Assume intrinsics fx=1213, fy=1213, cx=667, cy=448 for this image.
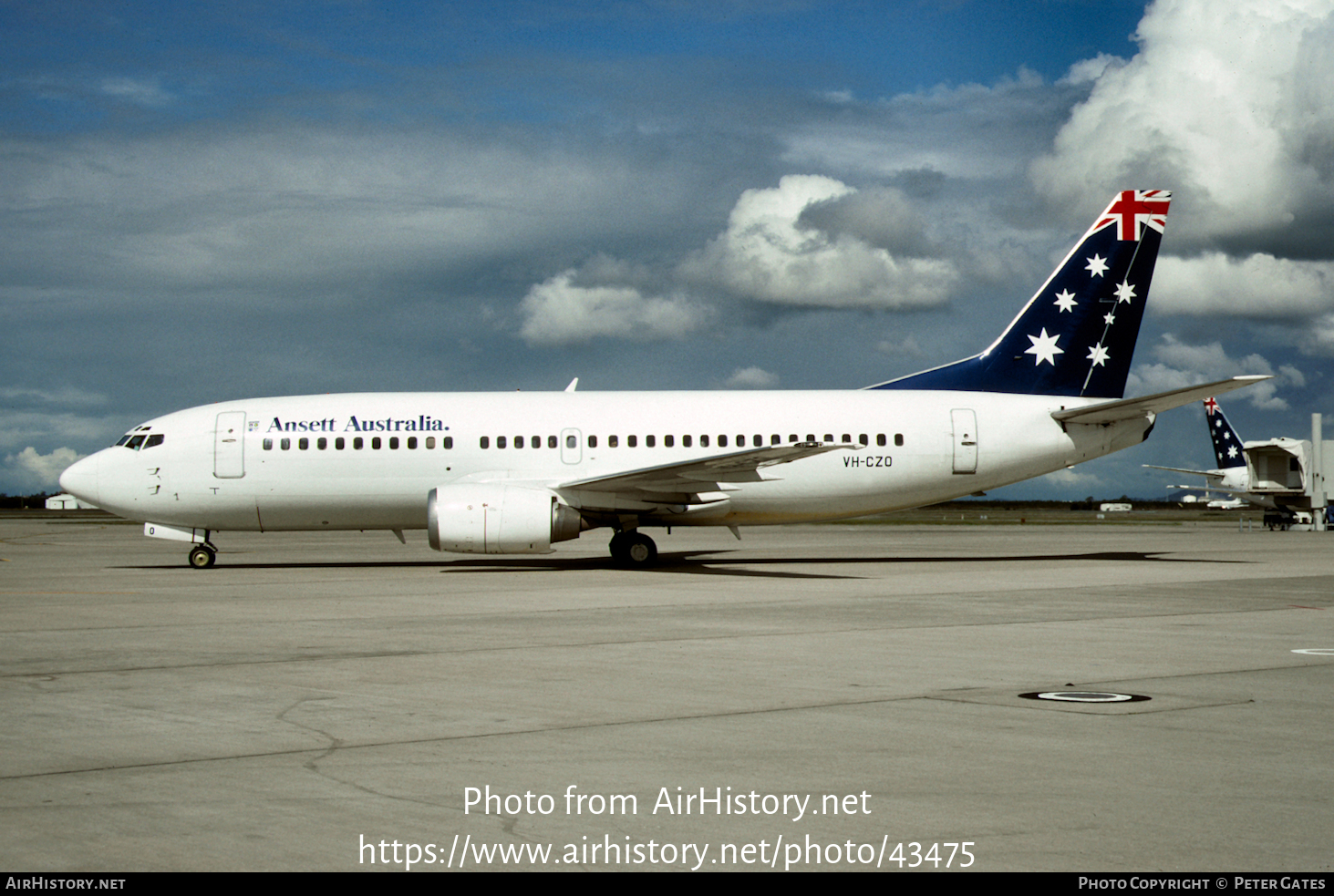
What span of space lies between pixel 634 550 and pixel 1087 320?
11733 mm

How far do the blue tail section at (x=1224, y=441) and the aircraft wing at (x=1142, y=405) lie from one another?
44.1m

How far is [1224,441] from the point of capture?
66.5 m

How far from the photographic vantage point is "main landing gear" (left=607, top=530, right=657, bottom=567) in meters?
26.2

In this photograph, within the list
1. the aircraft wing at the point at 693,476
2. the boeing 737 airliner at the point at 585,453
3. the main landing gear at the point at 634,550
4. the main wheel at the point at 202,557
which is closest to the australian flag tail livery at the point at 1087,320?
the boeing 737 airliner at the point at 585,453

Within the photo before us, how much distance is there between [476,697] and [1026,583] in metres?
14.1

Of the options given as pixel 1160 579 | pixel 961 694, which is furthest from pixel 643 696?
pixel 1160 579

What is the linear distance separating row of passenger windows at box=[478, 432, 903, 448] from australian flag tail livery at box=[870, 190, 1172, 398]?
3047mm

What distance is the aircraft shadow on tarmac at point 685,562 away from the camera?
25491mm

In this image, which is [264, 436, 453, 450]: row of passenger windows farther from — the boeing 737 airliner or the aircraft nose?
the aircraft nose

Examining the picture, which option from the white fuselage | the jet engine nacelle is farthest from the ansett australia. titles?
the jet engine nacelle

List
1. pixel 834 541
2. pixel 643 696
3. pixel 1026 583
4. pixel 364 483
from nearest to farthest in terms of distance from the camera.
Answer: pixel 643 696 → pixel 1026 583 → pixel 364 483 → pixel 834 541

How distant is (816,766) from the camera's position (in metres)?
6.66

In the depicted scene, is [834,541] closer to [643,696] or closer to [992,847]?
[643,696]

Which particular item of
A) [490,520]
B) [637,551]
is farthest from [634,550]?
[490,520]
